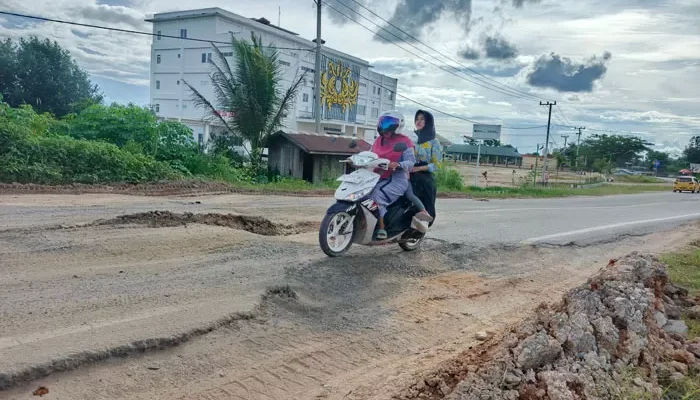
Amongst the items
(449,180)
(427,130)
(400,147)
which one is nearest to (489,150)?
(449,180)

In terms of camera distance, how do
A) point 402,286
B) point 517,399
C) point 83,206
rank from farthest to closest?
1. point 83,206
2. point 402,286
3. point 517,399

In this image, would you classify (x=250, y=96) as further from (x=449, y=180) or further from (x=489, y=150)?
(x=489, y=150)

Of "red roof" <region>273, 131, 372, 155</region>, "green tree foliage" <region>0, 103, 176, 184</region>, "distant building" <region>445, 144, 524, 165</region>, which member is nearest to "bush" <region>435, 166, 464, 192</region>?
"red roof" <region>273, 131, 372, 155</region>

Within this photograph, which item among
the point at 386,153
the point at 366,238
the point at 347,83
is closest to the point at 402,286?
the point at 366,238

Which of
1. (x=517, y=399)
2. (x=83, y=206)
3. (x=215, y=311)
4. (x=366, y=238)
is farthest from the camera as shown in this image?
(x=83, y=206)

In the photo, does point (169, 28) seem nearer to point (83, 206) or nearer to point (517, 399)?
point (83, 206)

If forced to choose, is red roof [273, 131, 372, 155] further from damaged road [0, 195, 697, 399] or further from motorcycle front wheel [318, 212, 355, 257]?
motorcycle front wheel [318, 212, 355, 257]

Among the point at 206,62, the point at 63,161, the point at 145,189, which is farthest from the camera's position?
the point at 206,62

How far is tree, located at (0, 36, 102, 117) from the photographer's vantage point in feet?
129

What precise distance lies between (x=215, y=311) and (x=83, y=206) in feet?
20.7

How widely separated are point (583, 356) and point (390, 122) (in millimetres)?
3897

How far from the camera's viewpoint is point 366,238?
6.39m

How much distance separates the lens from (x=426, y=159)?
7035 mm

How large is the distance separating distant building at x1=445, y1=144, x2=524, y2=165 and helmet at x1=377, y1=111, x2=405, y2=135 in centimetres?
9334
